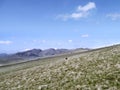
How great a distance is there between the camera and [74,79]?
27.7 meters

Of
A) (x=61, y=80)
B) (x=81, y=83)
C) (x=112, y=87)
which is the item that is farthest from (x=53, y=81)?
(x=112, y=87)

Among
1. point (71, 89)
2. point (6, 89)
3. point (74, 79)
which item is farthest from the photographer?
point (6, 89)

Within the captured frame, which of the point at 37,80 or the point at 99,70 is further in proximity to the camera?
the point at 37,80

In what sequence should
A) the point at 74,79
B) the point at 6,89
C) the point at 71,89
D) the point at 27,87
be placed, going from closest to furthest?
1. the point at 71,89
2. the point at 74,79
3. the point at 27,87
4. the point at 6,89

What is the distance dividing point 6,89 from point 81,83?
13.2 metres

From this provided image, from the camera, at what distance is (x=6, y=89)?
1267 inches

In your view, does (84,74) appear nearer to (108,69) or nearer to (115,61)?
(108,69)

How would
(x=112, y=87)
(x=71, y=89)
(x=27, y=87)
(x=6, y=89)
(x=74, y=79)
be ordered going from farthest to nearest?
(x=6, y=89) < (x=27, y=87) < (x=74, y=79) < (x=71, y=89) < (x=112, y=87)

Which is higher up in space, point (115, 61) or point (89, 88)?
point (115, 61)

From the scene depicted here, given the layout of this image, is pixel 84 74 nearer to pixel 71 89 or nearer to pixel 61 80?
pixel 61 80

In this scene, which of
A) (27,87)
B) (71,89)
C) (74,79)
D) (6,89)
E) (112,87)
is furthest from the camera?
(6,89)

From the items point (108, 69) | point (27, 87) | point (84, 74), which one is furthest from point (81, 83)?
point (27, 87)

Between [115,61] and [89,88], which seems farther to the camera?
[115,61]

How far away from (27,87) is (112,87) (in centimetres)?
1306
